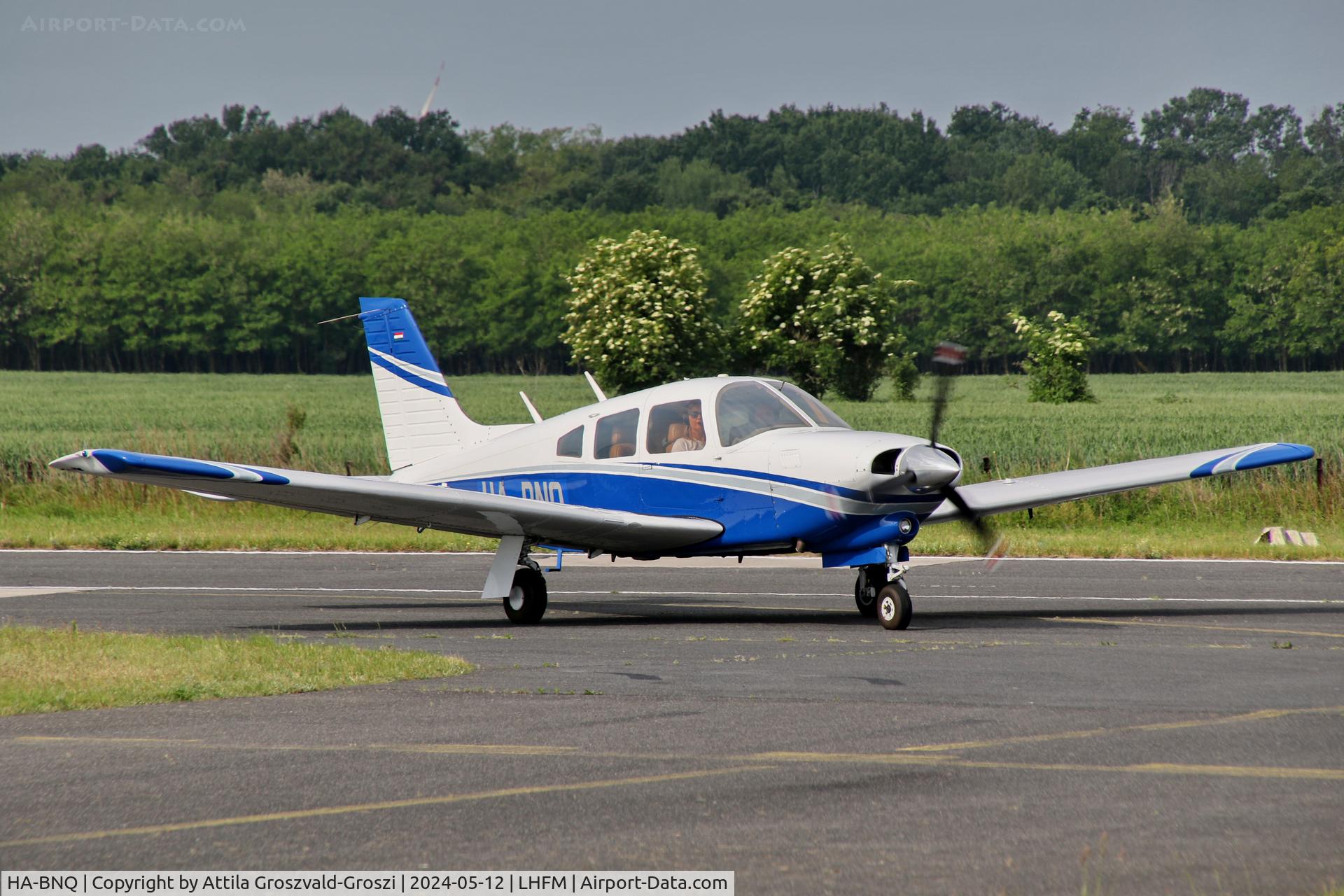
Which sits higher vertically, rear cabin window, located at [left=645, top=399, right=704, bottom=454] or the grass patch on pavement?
rear cabin window, located at [left=645, top=399, right=704, bottom=454]

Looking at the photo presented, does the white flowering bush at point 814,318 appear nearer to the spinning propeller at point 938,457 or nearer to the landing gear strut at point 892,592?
the landing gear strut at point 892,592

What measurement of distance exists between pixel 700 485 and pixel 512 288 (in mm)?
105718

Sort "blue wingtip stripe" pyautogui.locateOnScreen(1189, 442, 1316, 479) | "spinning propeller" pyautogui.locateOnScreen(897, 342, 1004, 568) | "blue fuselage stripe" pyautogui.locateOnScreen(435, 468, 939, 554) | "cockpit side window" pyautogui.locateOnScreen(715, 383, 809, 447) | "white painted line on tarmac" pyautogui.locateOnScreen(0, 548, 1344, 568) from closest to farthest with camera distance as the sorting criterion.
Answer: "spinning propeller" pyautogui.locateOnScreen(897, 342, 1004, 568)
"blue fuselage stripe" pyautogui.locateOnScreen(435, 468, 939, 554)
"cockpit side window" pyautogui.locateOnScreen(715, 383, 809, 447)
"blue wingtip stripe" pyautogui.locateOnScreen(1189, 442, 1316, 479)
"white painted line on tarmac" pyautogui.locateOnScreen(0, 548, 1344, 568)

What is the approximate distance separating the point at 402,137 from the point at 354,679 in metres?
164

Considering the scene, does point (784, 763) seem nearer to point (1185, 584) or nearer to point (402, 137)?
point (1185, 584)

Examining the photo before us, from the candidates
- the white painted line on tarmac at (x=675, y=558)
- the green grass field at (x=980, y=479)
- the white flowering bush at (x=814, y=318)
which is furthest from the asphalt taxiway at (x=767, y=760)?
the white flowering bush at (x=814, y=318)

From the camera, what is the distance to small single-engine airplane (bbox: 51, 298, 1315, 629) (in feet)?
43.0

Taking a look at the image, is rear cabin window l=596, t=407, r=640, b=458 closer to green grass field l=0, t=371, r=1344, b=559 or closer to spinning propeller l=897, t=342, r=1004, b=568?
spinning propeller l=897, t=342, r=1004, b=568

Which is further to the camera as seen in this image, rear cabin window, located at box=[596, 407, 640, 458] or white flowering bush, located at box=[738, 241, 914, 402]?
white flowering bush, located at box=[738, 241, 914, 402]

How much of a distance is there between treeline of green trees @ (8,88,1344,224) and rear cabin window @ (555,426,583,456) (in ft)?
405

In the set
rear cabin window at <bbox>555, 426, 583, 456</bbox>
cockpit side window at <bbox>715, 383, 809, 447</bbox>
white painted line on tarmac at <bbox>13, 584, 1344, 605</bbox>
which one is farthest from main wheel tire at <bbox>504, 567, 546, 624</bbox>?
white painted line on tarmac at <bbox>13, 584, 1344, 605</bbox>

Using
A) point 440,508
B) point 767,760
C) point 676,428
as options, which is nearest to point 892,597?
point 676,428

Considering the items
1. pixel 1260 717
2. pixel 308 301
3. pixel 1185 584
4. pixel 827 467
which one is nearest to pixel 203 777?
pixel 1260 717

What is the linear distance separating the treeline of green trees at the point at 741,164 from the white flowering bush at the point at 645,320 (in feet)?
279
